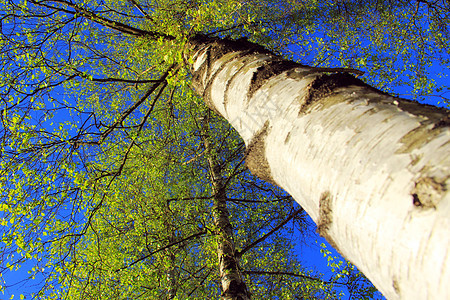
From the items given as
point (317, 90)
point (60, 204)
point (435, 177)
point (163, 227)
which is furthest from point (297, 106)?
point (163, 227)

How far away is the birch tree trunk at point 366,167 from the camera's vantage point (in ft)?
1.70

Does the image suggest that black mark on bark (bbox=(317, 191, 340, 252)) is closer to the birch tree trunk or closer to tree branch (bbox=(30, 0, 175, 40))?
the birch tree trunk

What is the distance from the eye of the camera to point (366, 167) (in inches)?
26.7

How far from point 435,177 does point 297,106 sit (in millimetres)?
609

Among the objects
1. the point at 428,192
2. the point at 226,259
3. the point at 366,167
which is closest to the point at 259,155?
the point at 366,167

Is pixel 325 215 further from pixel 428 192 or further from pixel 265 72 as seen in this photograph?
pixel 265 72

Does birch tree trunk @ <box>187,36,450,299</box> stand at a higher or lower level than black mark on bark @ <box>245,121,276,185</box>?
lower

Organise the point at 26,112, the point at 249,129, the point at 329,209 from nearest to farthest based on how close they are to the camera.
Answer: the point at 329,209 < the point at 249,129 < the point at 26,112

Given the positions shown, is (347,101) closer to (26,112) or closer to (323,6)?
(26,112)

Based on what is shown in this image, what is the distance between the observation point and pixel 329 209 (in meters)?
0.81

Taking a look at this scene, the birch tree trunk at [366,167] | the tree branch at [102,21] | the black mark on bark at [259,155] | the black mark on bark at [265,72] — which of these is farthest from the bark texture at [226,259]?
the black mark on bark at [265,72]

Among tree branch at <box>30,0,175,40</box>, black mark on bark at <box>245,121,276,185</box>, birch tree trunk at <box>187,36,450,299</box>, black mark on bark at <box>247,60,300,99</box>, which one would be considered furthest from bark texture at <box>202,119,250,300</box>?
black mark on bark at <box>247,60,300,99</box>

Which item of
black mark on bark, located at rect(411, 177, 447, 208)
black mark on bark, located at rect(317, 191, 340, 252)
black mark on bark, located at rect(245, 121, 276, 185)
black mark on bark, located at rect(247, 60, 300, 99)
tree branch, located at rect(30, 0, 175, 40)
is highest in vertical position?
tree branch, located at rect(30, 0, 175, 40)

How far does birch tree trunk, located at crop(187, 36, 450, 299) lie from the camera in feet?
1.70
